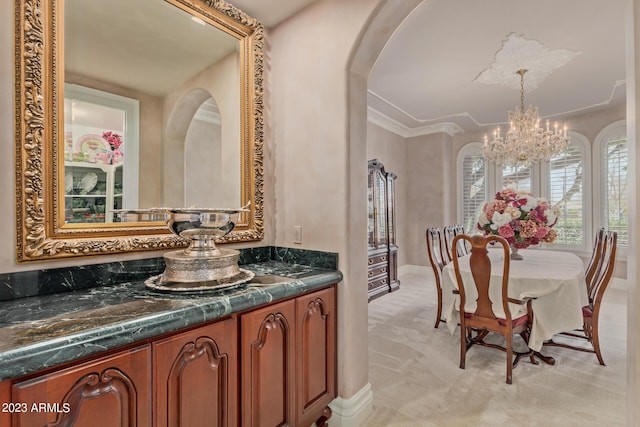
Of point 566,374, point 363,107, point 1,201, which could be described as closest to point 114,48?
point 1,201

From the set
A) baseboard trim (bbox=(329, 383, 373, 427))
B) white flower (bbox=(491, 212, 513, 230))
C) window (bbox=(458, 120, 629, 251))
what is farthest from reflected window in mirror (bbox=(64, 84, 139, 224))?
window (bbox=(458, 120, 629, 251))

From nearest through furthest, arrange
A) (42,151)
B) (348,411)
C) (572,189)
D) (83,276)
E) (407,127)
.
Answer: (42,151), (83,276), (348,411), (572,189), (407,127)

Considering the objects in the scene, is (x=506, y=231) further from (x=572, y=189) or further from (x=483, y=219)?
(x=572, y=189)

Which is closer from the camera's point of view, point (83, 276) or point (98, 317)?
point (98, 317)

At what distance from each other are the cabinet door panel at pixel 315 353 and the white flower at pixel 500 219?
6.56ft

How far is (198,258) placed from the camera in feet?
4.57

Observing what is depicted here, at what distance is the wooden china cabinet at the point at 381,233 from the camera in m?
4.43

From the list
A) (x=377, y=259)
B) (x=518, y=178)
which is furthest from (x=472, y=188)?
(x=377, y=259)

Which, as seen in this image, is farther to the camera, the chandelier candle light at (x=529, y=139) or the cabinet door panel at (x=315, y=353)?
the chandelier candle light at (x=529, y=139)

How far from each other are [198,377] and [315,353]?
67 cm

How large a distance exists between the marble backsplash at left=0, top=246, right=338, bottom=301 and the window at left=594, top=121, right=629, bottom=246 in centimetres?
525

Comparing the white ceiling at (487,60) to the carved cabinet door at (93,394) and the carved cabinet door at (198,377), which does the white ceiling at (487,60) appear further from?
the carved cabinet door at (93,394)

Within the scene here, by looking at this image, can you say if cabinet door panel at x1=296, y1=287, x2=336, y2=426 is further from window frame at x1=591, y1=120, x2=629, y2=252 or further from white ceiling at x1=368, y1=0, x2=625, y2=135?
window frame at x1=591, y1=120, x2=629, y2=252

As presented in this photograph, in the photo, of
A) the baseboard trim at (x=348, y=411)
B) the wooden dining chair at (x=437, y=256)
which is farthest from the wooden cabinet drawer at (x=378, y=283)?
the baseboard trim at (x=348, y=411)
